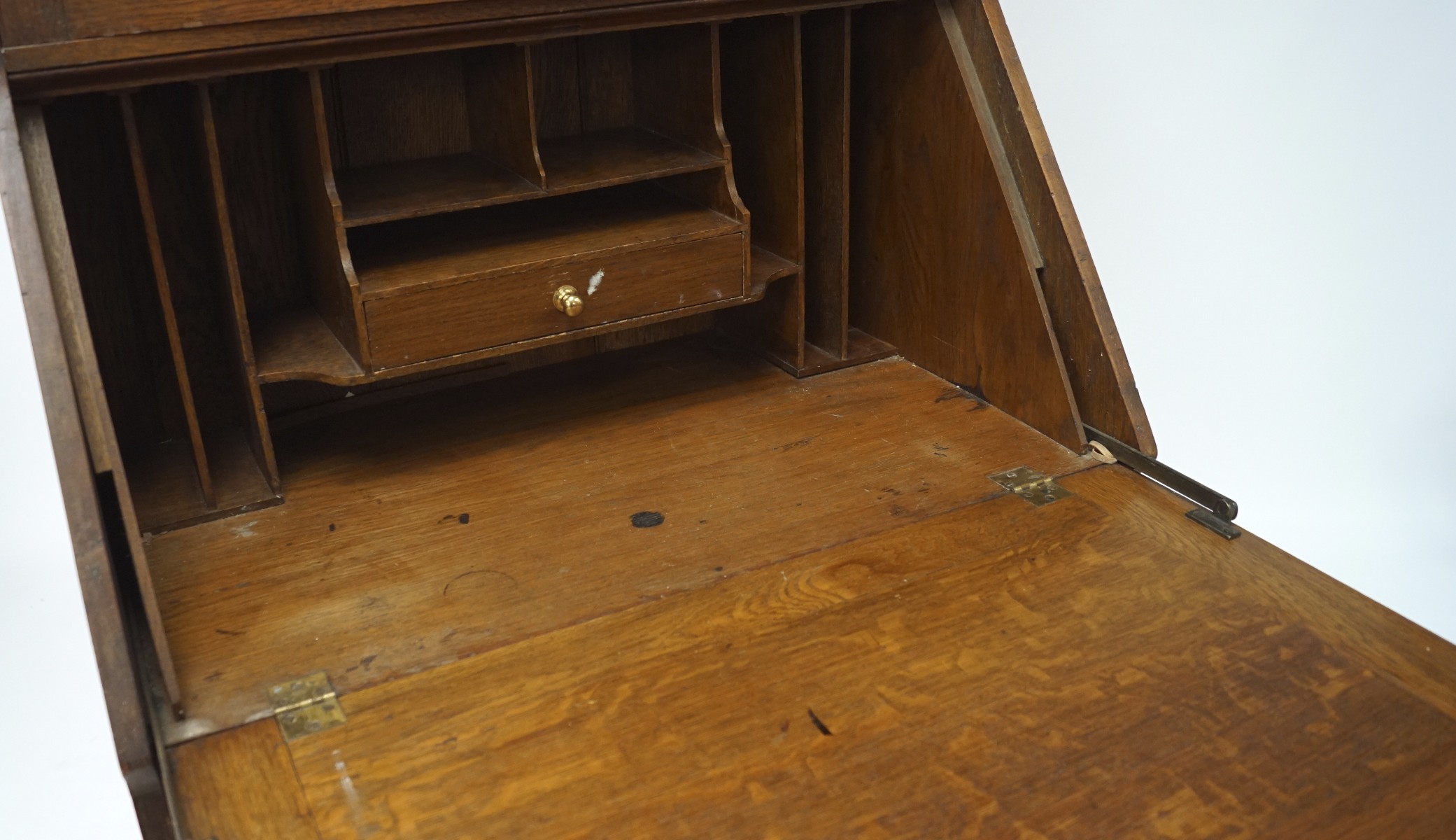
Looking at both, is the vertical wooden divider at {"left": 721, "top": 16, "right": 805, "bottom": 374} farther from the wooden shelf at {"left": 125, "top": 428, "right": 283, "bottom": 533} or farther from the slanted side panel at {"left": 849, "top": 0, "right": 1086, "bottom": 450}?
the wooden shelf at {"left": 125, "top": 428, "right": 283, "bottom": 533}

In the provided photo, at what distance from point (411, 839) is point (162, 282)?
0.81m

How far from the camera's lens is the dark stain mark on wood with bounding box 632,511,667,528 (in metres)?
1.72

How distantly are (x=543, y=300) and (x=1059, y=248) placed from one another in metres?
0.73

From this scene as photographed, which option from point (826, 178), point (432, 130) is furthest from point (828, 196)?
point (432, 130)

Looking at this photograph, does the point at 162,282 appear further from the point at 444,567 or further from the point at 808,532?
the point at 808,532

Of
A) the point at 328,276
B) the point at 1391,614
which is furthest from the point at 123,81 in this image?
the point at 1391,614

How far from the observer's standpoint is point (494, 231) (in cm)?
193

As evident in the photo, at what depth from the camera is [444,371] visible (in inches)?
85.0

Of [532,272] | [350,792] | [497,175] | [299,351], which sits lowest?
[350,792]

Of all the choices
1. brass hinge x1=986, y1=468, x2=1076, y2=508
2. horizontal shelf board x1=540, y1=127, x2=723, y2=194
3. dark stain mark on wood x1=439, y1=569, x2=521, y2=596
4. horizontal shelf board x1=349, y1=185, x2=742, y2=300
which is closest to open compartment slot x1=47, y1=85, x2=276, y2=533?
horizontal shelf board x1=349, y1=185, x2=742, y2=300

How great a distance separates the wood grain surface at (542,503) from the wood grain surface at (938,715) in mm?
84

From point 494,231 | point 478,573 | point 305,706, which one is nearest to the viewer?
point 305,706

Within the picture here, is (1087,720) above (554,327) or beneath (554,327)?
beneath

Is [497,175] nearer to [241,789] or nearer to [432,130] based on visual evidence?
[432,130]
